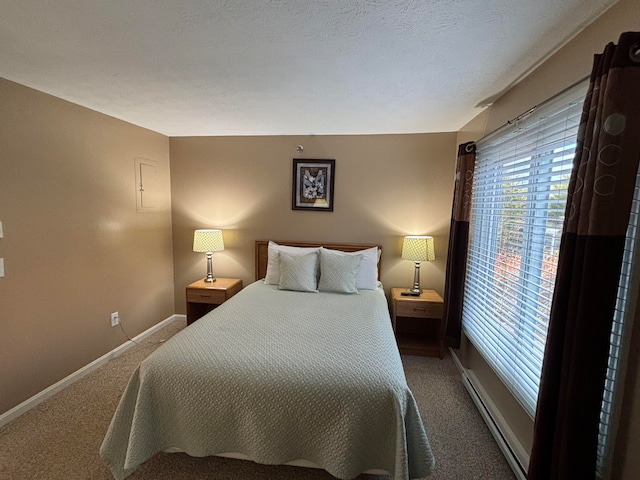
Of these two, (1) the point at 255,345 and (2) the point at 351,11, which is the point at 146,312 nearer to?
(1) the point at 255,345

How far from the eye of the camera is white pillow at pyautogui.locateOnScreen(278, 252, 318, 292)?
2.81 metres

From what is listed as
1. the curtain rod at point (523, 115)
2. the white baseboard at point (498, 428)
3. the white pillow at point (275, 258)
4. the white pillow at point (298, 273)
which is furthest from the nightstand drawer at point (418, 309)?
the curtain rod at point (523, 115)

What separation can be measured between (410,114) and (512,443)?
Answer: 248 centimetres

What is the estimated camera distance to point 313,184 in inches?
131

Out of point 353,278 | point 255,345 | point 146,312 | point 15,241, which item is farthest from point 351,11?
point 146,312

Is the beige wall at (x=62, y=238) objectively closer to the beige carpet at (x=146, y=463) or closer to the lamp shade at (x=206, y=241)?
the beige carpet at (x=146, y=463)

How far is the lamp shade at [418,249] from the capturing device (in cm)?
293

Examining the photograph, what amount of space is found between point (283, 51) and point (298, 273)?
6.15 feet

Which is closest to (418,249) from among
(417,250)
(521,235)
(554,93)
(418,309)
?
(417,250)

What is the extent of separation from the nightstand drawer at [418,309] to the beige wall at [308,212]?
1.50ft

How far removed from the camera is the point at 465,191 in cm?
248

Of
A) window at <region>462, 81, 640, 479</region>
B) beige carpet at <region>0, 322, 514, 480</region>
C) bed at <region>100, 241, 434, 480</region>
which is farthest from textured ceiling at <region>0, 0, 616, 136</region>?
beige carpet at <region>0, 322, 514, 480</region>

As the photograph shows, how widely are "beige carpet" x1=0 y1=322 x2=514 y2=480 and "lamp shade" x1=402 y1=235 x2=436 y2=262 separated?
1166mm

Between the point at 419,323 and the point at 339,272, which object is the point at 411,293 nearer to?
the point at 419,323
